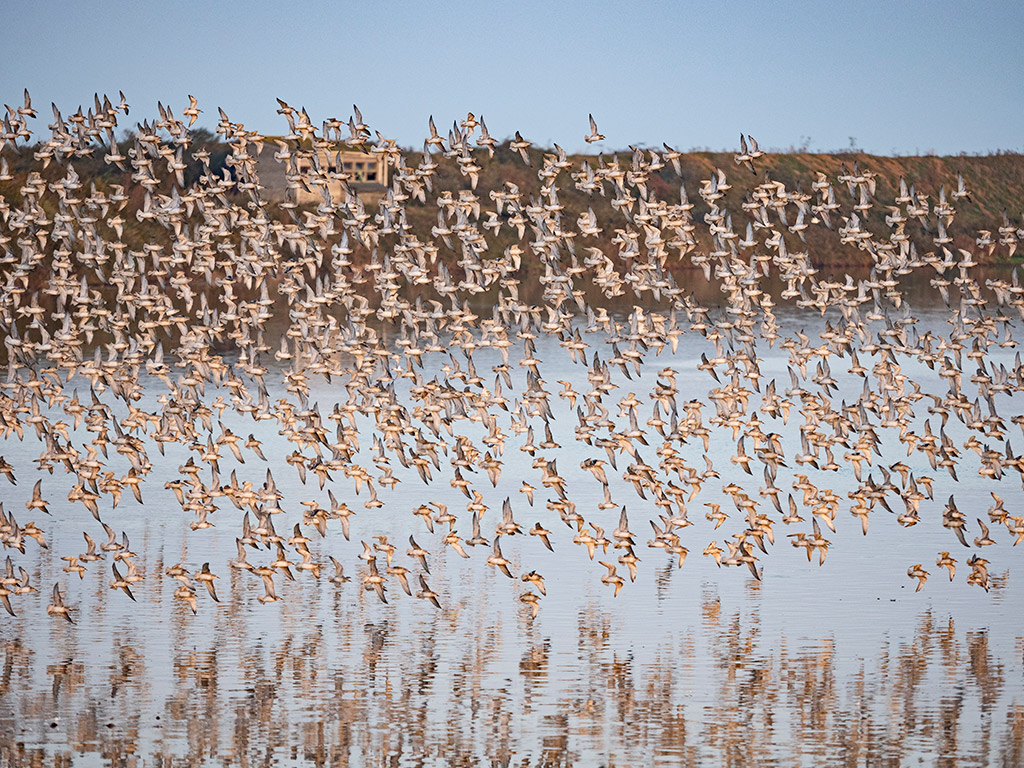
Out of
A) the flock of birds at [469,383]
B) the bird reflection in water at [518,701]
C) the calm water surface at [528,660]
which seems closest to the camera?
the bird reflection in water at [518,701]

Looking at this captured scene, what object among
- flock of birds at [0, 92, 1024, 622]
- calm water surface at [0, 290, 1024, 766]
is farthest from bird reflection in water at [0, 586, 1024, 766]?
flock of birds at [0, 92, 1024, 622]

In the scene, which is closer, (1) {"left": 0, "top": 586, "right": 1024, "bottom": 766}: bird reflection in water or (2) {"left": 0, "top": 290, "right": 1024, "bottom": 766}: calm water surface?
(1) {"left": 0, "top": 586, "right": 1024, "bottom": 766}: bird reflection in water

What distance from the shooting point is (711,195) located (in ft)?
138

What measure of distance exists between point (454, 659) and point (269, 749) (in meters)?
4.87

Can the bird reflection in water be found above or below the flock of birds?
below

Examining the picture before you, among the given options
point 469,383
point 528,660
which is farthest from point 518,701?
point 469,383

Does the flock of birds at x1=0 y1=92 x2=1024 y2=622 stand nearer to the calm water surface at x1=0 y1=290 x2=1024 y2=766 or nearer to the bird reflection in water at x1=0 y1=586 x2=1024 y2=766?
the calm water surface at x1=0 y1=290 x2=1024 y2=766

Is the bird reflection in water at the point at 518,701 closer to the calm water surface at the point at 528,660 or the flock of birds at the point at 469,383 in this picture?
the calm water surface at the point at 528,660

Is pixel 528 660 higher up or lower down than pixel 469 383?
lower down

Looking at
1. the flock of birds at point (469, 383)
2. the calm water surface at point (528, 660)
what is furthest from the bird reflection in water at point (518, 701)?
the flock of birds at point (469, 383)

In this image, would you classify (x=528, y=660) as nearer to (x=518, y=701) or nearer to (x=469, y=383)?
(x=518, y=701)

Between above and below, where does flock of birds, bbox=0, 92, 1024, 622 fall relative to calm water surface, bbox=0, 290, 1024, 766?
above

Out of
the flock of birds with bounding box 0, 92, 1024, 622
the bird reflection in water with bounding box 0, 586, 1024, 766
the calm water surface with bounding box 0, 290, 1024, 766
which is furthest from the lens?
the flock of birds with bounding box 0, 92, 1024, 622

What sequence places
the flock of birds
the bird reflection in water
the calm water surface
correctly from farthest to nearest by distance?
the flock of birds
the calm water surface
the bird reflection in water
